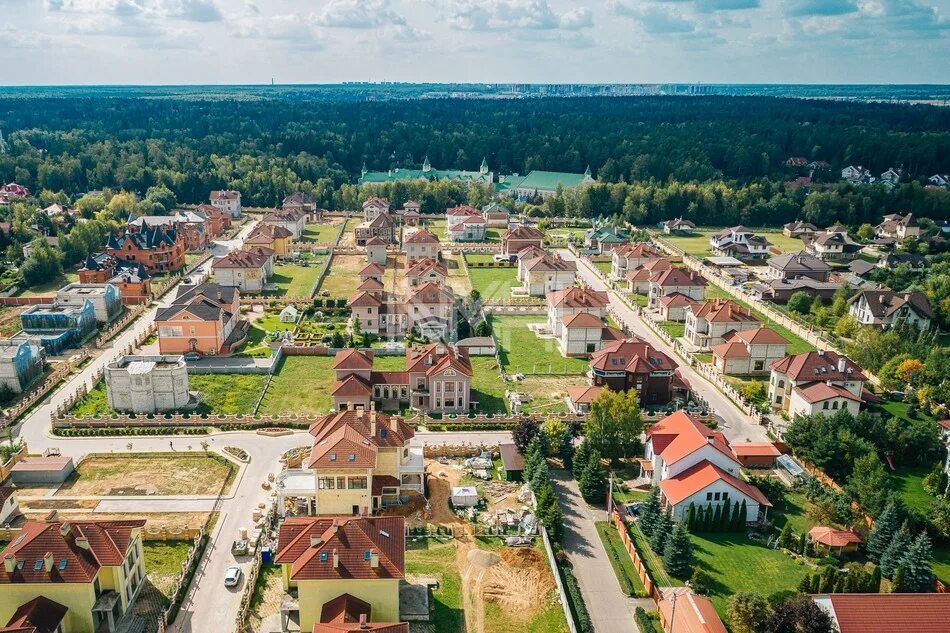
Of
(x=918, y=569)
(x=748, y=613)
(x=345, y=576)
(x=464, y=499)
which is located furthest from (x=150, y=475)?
(x=918, y=569)

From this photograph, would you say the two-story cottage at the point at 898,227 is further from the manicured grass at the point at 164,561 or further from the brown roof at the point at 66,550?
the brown roof at the point at 66,550

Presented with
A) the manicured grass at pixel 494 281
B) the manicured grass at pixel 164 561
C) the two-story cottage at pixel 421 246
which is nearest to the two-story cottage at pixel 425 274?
the manicured grass at pixel 494 281

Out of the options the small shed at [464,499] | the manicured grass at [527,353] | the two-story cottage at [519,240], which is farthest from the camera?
the two-story cottage at [519,240]

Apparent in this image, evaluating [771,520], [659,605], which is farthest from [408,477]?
[771,520]

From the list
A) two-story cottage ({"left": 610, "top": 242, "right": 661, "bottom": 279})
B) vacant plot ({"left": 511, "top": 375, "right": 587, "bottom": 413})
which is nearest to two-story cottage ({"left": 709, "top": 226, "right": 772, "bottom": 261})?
two-story cottage ({"left": 610, "top": 242, "right": 661, "bottom": 279})

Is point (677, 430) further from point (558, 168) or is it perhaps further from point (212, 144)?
point (212, 144)

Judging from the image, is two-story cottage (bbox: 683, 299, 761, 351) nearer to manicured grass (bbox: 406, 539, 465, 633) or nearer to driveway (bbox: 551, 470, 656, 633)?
driveway (bbox: 551, 470, 656, 633)

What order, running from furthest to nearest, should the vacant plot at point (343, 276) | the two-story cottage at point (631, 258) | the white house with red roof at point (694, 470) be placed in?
the two-story cottage at point (631, 258)
the vacant plot at point (343, 276)
the white house with red roof at point (694, 470)
